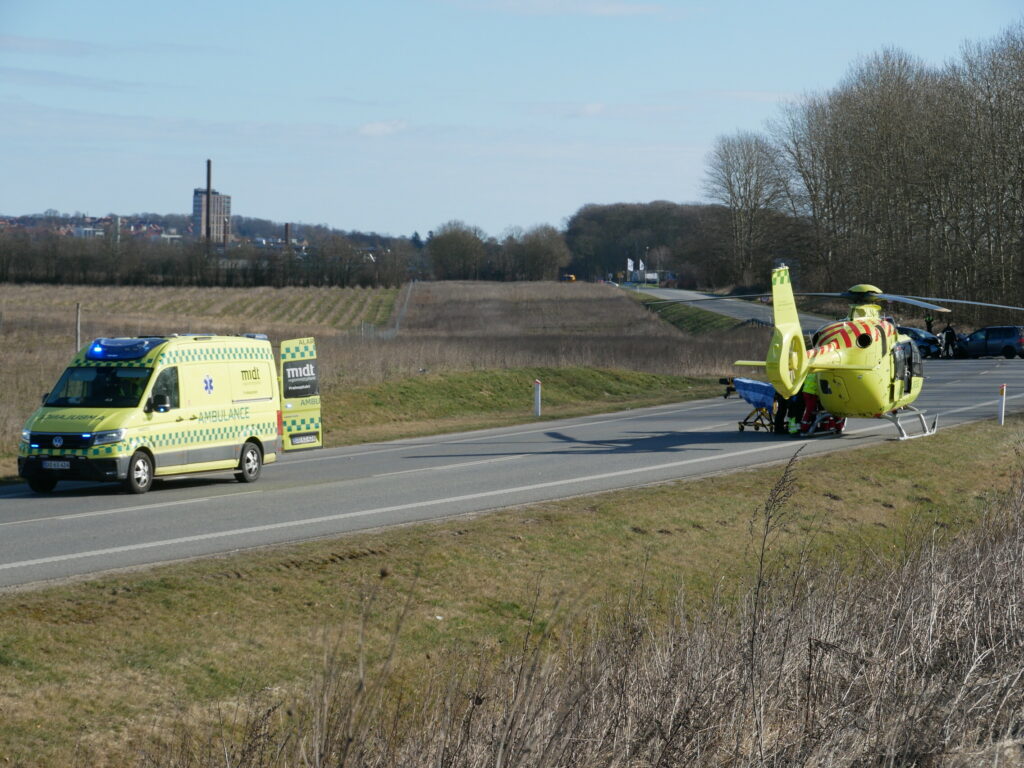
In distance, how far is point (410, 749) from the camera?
18.6ft

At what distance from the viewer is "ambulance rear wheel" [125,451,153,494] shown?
16344 millimetres

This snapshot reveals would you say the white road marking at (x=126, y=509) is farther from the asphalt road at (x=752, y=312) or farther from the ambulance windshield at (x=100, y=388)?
the asphalt road at (x=752, y=312)

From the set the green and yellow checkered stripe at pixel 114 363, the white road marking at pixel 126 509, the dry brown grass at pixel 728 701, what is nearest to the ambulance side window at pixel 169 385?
the green and yellow checkered stripe at pixel 114 363

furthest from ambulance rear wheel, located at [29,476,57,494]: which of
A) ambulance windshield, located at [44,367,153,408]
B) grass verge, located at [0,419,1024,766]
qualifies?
grass verge, located at [0,419,1024,766]

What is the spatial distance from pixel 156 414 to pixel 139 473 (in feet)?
3.13

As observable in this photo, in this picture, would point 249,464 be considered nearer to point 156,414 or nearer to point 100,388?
point 156,414

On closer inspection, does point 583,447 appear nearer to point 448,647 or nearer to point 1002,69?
point 448,647

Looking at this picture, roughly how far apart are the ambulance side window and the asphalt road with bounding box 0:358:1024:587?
1.42 meters

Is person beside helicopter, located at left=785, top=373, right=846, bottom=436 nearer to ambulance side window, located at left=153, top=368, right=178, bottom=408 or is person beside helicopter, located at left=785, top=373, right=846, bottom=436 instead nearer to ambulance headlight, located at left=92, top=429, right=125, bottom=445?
ambulance side window, located at left=153, top=368, right=178, bottom=408

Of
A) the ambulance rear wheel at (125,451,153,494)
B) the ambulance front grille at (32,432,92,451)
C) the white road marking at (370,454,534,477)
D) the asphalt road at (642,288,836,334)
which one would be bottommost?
the white road marking at (370,454,534,477)

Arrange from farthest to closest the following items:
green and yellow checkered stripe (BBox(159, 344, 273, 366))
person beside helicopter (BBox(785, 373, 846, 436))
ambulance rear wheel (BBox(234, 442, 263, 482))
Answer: person beside helicopter (BBox(785, 373, 846, 436)) < ambulance rear wheel (BBox(234, 442, 263, 482)) < green and yellow checkered stripe (BBox(159, 344, 273, 366))

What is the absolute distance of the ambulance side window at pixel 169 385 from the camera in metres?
17.2

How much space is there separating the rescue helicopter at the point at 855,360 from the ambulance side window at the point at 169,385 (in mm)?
10491

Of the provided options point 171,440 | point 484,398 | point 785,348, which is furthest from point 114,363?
point 484,398
